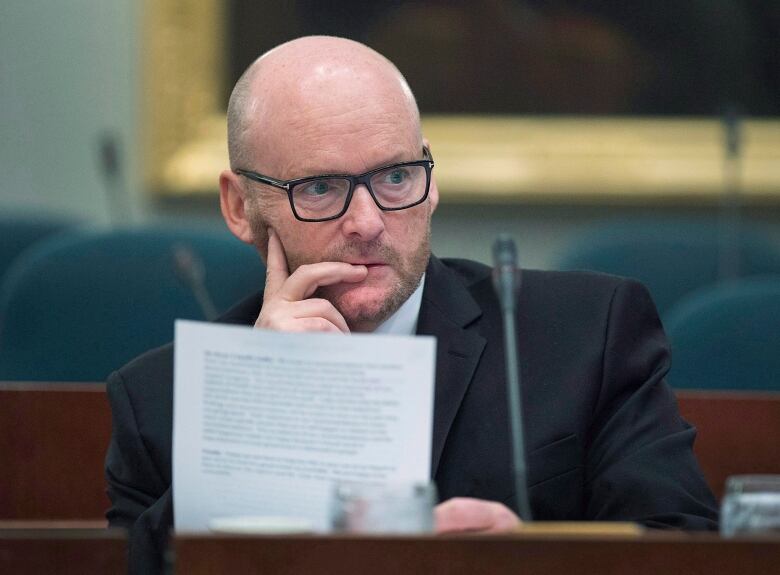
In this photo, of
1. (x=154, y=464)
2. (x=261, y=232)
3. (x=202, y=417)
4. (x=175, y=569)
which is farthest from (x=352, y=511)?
(x=261, y=232)

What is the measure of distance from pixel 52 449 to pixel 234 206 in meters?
0.63

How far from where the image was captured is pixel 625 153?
16.6ft

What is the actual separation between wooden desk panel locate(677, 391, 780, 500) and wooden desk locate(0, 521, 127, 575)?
149 cm

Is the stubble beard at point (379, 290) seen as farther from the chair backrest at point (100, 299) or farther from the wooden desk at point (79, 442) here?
the chair backrest at point (100, 299)

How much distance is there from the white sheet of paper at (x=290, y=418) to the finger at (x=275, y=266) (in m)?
0.55

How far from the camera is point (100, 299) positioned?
356 centimetres

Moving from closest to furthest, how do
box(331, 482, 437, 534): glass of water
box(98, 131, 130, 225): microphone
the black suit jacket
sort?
box(331, 482, 437, 534): glass of water < the black suit jacket < box(98, 131, 130, 225): microphone

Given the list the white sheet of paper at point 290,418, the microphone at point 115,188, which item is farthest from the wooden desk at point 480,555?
the microphone at point 115,188

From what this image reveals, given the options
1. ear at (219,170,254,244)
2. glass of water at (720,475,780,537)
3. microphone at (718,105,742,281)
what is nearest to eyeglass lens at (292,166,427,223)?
ear at (219,170,254,244)

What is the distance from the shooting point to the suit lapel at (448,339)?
6.89 feet

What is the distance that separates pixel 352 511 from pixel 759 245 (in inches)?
135

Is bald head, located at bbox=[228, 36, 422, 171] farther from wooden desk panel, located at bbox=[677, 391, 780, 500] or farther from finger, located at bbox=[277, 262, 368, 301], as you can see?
wooden desk panel, located at bbox=[677, 391, 780, 500]

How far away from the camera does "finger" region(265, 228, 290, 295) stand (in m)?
2.21

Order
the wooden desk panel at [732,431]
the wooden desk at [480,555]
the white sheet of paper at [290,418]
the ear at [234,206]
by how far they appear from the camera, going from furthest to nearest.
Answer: the wooden desk panel at [732,431] → the ear at [234,206] → the white sheet of paper at [290,418] → the wooden desk at [480,555]
